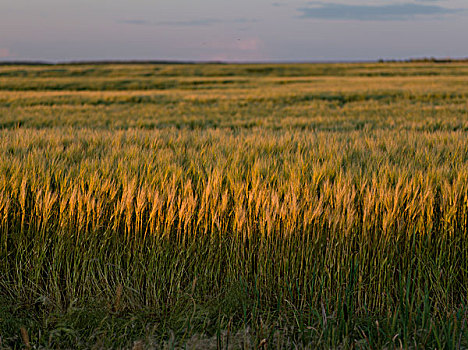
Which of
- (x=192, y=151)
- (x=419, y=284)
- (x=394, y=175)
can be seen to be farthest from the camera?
(x=192, y=151)

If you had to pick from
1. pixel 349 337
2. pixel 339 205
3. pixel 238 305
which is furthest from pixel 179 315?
pixel 339 205

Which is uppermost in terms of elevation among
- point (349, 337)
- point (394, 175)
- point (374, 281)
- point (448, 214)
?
point (394, 175)

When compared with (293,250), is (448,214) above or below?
above

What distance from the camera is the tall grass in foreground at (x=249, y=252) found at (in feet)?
6.86

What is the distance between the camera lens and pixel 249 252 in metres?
2.23

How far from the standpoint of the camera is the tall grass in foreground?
2090 mm

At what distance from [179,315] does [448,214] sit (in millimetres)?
1574

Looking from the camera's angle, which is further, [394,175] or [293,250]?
[394,175]

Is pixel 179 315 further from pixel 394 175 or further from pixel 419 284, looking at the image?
pixel 394 175

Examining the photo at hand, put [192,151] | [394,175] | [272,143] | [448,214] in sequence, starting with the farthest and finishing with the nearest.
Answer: [272,143] → [192,151] → [394,175] → [448,214]

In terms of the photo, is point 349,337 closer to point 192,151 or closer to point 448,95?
point 192,151

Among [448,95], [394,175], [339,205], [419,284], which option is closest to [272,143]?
[394,175]

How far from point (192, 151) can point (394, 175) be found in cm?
168

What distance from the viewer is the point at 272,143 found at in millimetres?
3779
